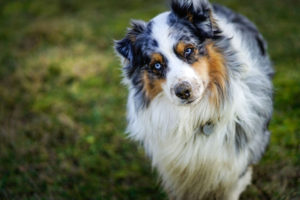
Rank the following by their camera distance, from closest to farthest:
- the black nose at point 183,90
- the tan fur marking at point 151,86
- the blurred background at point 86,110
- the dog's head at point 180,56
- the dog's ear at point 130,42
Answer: the black nose at point 183,90, the dog's head at point 180,56, the tan fur marking at point 151,86, the dog's ear at point 130,42, the blurred background at point 86,110

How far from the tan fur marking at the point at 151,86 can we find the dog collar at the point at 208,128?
1.94ft

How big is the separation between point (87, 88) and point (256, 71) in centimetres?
401

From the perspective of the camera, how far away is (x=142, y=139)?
3.47 m

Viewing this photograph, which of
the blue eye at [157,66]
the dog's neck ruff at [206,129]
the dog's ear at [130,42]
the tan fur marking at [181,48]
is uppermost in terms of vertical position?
the dog's ear at [130,42]

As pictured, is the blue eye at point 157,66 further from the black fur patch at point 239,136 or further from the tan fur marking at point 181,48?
the black fur patch at point 239,136

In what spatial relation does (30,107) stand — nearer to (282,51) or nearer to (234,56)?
(234,56)

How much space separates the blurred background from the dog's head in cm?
154

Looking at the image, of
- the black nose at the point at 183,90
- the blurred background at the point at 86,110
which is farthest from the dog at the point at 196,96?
the blurred background at the point at 86,110

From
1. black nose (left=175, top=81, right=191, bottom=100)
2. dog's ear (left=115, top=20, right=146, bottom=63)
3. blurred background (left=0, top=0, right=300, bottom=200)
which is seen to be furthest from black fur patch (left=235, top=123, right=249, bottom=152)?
dog's ear (left=115, top=20, right=146, bottom=63)

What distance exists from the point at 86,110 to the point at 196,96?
11.5 feet

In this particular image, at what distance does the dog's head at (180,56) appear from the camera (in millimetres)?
2904

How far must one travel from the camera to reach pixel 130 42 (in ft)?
10.9

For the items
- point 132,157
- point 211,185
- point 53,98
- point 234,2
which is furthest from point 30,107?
point 234,2

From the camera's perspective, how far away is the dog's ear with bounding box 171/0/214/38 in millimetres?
3064
